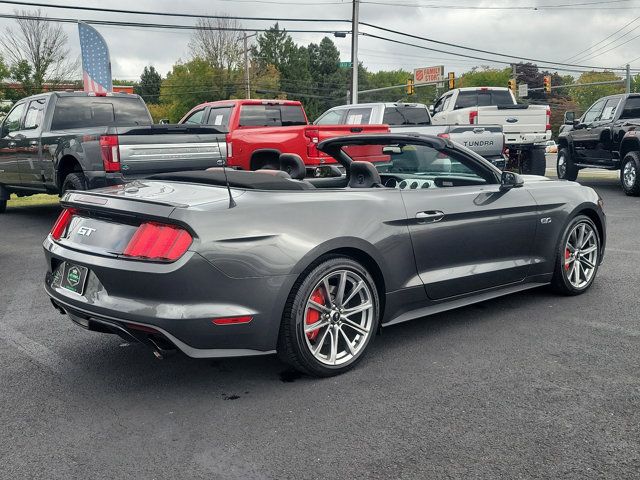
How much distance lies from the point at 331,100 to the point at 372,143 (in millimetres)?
90840

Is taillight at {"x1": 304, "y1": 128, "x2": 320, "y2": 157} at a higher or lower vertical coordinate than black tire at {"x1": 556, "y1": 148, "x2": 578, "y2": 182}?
higher

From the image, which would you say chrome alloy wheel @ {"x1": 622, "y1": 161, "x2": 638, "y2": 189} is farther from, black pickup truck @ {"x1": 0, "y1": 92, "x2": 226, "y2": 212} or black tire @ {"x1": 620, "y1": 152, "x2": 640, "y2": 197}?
black pickup truck @ {"x1": 0, "y1": 92, "x2": 226, "y2": 212}

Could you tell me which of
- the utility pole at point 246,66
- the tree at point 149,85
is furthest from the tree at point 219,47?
the tree at point 149,85

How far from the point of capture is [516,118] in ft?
50.3

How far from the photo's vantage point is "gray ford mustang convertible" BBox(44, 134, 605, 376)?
11.5ft

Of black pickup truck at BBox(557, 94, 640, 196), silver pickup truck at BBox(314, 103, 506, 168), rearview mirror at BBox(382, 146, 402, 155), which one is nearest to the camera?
rearview mirror at BBox(382, 146, 402, 155)

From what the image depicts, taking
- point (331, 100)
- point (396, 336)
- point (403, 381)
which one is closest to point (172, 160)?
point (396, 336)

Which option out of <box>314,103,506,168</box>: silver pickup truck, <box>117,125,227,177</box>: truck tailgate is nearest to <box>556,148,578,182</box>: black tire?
<box>314,103,506,168</box>: silver pickup truck

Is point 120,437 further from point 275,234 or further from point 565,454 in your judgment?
point 565,454

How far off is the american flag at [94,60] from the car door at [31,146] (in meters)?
8.19

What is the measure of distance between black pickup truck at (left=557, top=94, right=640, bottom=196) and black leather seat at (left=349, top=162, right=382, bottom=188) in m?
10.8

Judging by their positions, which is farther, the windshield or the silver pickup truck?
the silver pickup truck

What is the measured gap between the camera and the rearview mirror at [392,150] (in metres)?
5.29

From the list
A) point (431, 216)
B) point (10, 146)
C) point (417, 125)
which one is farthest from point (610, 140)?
point (10, 146)
